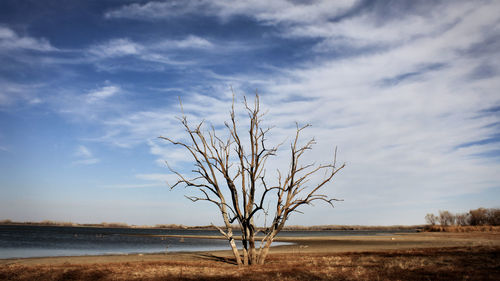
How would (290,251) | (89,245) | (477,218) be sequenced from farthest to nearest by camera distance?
1. (477,218)
2. (89,245)
3. (290,251)

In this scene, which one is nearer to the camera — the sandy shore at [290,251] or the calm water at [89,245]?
the sandy shore at [290,251]

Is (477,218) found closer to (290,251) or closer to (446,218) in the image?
(446,218)

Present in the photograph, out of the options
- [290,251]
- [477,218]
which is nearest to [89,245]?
[290,251]


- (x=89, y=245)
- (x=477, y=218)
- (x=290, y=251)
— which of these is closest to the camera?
(x=290, y=251)

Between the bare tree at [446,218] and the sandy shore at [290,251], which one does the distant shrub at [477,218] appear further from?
the sandy shore at [290,251]

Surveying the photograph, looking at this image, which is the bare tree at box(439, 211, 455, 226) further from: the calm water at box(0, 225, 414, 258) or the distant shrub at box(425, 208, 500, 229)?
the calm water at box(0, 225, 414, 258)

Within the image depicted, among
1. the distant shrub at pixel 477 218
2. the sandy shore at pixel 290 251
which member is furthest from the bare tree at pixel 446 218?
the sandy shore at pixel 290 251

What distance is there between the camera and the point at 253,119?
17984mm

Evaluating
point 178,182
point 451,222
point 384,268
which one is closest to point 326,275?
point 384,268

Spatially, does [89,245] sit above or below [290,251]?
below

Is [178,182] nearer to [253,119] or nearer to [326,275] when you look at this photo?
[253,119]

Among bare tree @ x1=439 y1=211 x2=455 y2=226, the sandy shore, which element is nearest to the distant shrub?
bare tree @ x1=439 y1=211 x2=455 y2=226

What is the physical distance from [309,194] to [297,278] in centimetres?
634

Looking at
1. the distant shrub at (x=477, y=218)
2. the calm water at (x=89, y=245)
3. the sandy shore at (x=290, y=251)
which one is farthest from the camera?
the distant shrub at (x=477, y=218)
